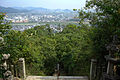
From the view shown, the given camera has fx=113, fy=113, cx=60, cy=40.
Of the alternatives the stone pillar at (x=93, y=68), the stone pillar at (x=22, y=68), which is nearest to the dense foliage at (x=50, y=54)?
the stone pillar at (x=22, y=68)

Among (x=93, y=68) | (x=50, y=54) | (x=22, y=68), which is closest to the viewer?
(x=93, y=68)

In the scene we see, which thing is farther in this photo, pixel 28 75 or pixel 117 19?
pixel 28 75

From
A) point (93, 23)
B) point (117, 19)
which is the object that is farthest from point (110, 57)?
point (93, 23)

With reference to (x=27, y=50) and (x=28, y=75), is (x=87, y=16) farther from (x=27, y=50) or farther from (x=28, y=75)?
(x=28, y=75)

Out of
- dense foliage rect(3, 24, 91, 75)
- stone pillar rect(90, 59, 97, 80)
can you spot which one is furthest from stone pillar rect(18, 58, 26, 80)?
A: stone pillar rect(90, 59, 97, 80)

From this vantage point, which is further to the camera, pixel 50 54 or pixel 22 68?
pixel 50 54

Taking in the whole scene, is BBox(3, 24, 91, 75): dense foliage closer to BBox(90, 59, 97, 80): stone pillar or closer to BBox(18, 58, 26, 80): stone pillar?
BBox(18, 58, 26, 80): stone pillar

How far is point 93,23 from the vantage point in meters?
5.08

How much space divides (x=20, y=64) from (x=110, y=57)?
145 inches

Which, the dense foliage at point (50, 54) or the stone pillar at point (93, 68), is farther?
the dense foliage at point (50, 54)

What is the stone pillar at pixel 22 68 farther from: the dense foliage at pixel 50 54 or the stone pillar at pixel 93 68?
the stone pillar at pixel 93 68

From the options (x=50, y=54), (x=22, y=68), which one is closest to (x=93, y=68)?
(x=22, y=68)

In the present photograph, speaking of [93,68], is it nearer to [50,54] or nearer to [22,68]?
[22,68]

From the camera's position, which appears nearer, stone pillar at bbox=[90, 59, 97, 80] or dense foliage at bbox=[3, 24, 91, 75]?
stone pillar at bbox=[90, 59, 97, 80]
